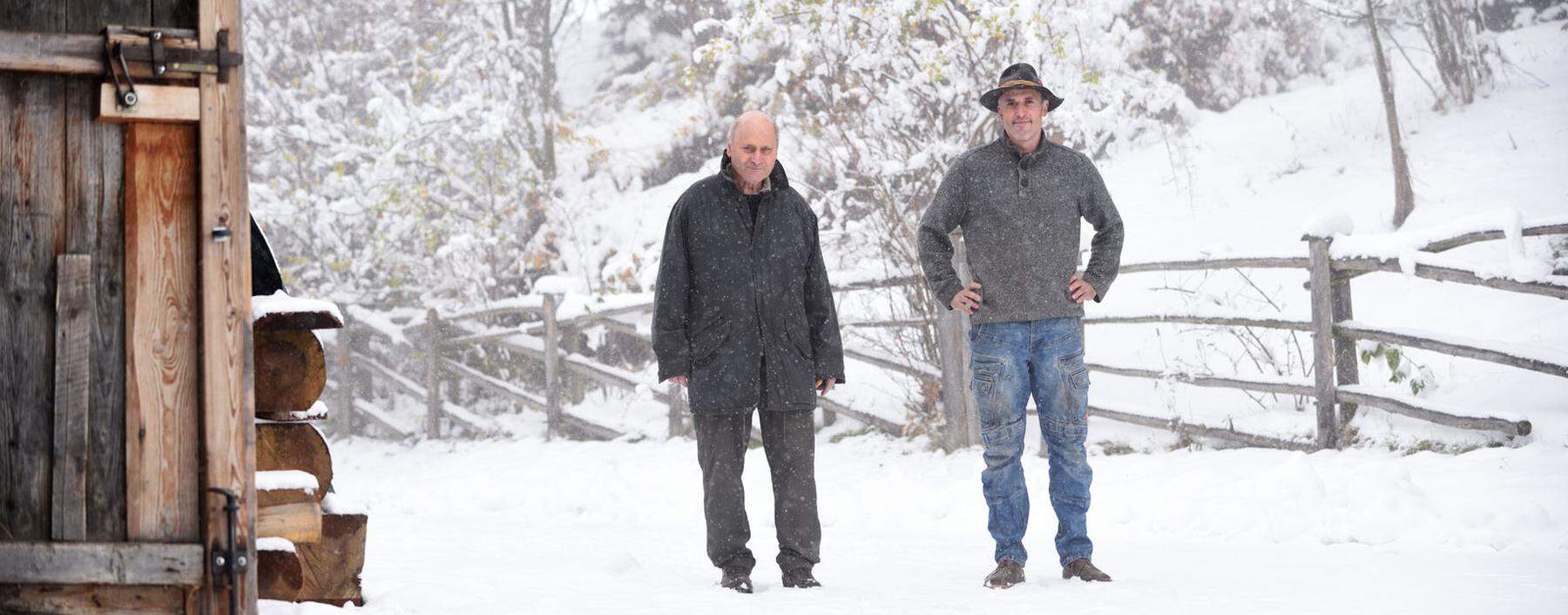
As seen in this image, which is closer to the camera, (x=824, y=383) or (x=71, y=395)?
(x=71, y=395)

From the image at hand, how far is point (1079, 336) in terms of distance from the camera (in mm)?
5473

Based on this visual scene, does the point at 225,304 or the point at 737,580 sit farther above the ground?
the point at 225,304

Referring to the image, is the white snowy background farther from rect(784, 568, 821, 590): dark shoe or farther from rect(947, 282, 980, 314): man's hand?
rect(947, 282, 980, 314): man's hand

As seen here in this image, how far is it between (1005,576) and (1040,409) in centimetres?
63

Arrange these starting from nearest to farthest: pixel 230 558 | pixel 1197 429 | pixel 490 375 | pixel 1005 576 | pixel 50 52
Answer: pixel 50 52 < pixel 230 558 < pixel 1005 576 < pixel 1197 429 < pixel 490 375

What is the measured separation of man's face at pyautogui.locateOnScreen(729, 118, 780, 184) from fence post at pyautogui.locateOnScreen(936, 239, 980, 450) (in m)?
4.21

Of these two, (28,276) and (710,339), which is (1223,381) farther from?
(28,276)

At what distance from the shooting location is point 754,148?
5438 millimetres

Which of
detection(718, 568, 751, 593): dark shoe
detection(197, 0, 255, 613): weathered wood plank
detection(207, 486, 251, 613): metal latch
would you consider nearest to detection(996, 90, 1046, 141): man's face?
detection(718, 568, 751, 593): dark shoe

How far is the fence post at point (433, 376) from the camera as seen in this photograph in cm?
1477

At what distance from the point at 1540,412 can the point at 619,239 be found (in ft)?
33.5

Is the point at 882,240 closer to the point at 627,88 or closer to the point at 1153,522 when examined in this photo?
the point at 1153,522

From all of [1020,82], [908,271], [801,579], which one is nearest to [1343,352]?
[908,271]

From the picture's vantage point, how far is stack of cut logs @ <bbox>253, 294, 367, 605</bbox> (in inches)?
169
